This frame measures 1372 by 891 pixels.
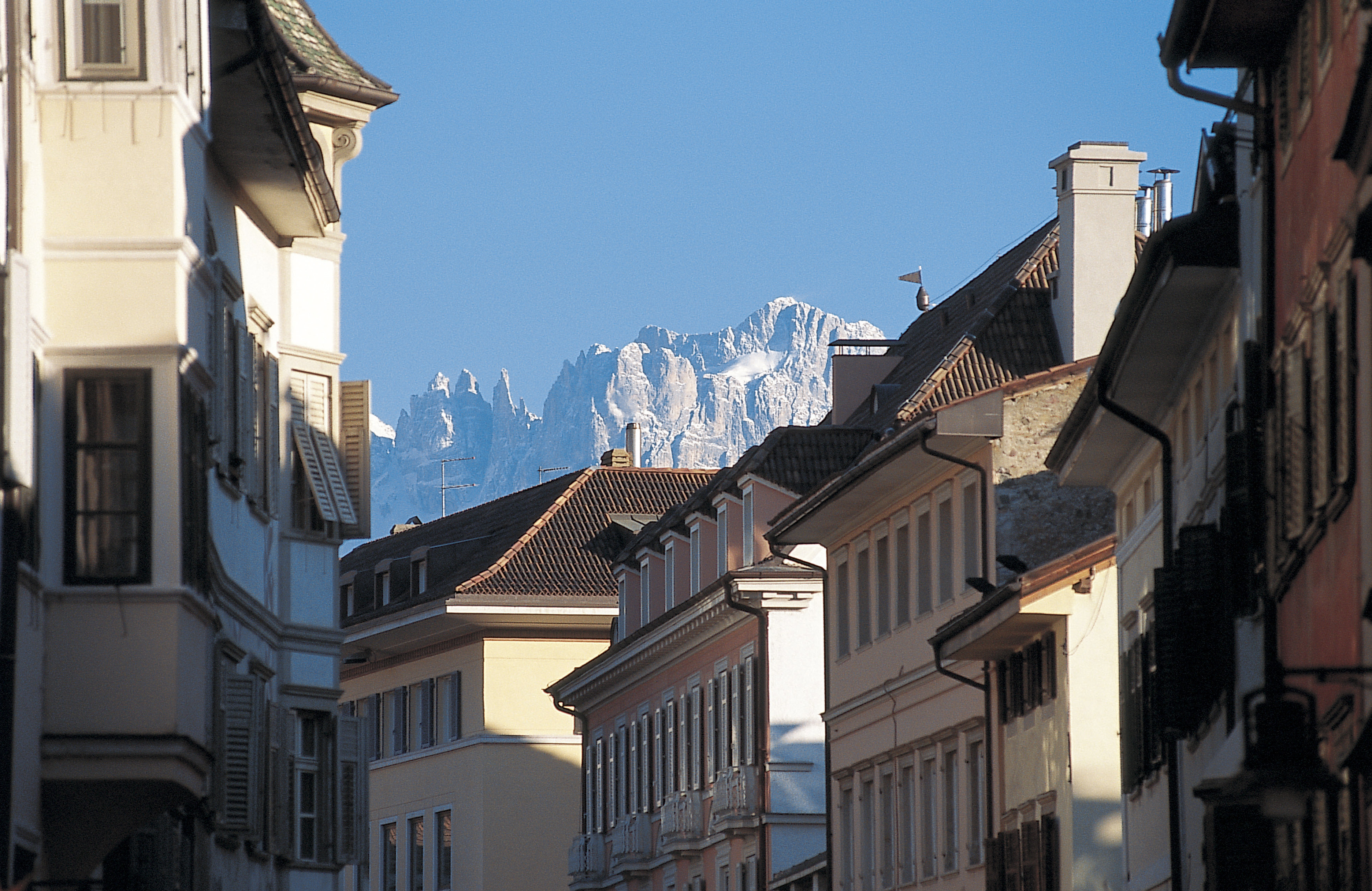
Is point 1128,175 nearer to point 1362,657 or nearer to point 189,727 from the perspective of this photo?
point 189,727

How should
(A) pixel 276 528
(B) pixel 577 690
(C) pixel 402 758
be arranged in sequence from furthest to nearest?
(C) pixel 402 758 < (B) pixel 577 690 < (A) pixel 276 528

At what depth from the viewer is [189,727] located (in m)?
19.2

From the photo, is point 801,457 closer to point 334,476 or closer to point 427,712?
point 334,476

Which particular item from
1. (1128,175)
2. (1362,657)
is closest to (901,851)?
(1128,175)

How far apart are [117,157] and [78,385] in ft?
5.49

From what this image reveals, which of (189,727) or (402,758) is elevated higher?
(189,727)

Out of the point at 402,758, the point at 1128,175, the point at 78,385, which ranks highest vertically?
the point at 1128,175

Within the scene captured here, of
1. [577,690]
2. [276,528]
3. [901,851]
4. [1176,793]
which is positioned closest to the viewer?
[1176,793]

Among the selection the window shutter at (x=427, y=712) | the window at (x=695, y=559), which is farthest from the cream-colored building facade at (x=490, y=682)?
the window at (x=695, y=559)

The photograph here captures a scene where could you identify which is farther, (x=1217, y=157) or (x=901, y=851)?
(x=901, y=851)

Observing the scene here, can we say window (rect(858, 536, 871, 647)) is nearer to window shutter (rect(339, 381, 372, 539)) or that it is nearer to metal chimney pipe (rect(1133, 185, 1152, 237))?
metal chimney pipe (rect(1133, 185, 1152, 237))

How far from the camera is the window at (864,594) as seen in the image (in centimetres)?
4253

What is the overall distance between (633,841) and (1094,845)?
28.0 metres

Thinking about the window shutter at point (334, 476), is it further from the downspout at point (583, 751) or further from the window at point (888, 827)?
the downspout at point (583, 751)
